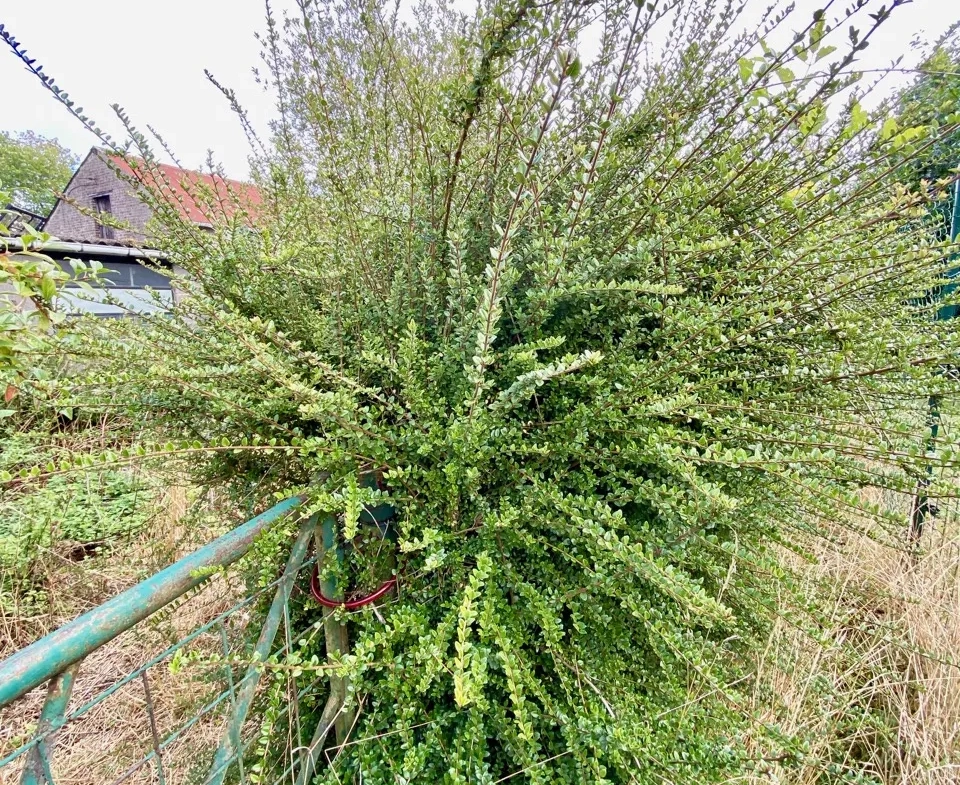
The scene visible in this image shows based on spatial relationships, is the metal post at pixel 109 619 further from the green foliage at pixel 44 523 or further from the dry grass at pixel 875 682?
the green foliage at pixel 44 523

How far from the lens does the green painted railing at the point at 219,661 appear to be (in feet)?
1.77

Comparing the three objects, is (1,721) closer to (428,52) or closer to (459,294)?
(459,294)

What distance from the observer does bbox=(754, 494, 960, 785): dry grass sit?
1182 mm

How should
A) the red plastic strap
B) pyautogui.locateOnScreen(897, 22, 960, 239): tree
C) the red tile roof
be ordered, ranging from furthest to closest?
the red tile roof
the red plastic strap
pyautogui.locateOnScreen(897, 22, 960, 239): tree

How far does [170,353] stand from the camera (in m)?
1.08

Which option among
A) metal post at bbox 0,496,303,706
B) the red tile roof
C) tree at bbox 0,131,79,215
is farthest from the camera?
tree at bbox 0,131,79,215

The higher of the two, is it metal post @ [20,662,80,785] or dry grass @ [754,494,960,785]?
metal post @ [20,662,80,785]

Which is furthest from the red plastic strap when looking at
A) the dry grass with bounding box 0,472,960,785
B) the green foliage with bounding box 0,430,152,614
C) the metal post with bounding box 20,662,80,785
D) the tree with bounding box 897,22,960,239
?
the green foliage with bounding box 0,430,152,614

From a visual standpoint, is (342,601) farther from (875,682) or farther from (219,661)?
(875,682)

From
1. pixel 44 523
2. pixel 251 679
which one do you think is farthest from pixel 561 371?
pixel 44 523

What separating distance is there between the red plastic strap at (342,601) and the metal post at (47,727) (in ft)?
1.34

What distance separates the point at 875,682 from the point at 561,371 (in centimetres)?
151

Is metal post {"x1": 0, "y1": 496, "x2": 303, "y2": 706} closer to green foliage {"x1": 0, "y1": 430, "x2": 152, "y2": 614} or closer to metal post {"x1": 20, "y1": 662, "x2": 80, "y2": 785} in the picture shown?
metal post {"x1": 20, "y1": 662, "x2": 80, "y2": 785}

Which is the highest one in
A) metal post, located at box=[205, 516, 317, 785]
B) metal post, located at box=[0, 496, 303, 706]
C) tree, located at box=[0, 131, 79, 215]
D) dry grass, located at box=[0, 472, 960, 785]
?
tree, located at box=[0, 131, 79, 215]
